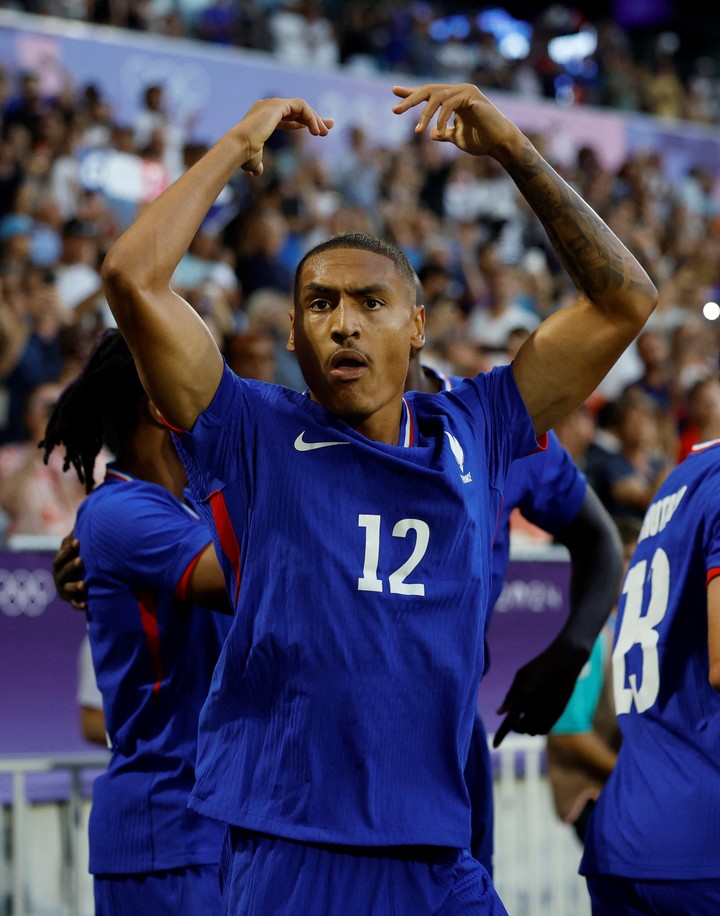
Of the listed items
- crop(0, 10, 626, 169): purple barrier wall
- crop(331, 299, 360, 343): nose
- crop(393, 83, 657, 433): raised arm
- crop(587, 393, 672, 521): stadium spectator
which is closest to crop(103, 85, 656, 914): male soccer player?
crop(331, 299, 360, 343): nose

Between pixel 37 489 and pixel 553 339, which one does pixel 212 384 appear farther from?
pixel 37 489

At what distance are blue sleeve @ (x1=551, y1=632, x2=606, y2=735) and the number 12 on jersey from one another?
238cm

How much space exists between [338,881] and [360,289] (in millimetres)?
1130

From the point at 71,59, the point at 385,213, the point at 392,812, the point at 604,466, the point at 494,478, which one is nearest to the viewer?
the point at 392,812

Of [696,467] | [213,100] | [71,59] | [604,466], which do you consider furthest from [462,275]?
[696,467]

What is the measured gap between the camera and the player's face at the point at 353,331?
8.84 feet

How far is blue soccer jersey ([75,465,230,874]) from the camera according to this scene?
10.6 feet

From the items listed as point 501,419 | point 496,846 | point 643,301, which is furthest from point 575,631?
point 496,846

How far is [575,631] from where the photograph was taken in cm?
375

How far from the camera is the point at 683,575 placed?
3.17 metres

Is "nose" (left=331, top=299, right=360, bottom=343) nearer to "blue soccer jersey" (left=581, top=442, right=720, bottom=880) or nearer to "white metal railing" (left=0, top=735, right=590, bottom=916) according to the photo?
"blue soccer jersey" (left=581, top=442, right=720, bottom=880)

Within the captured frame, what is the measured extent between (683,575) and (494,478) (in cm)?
58

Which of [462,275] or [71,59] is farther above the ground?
[71,59]

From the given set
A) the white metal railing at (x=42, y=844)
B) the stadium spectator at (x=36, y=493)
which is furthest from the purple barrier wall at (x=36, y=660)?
the stadium spectator at (x=36, y=493)
